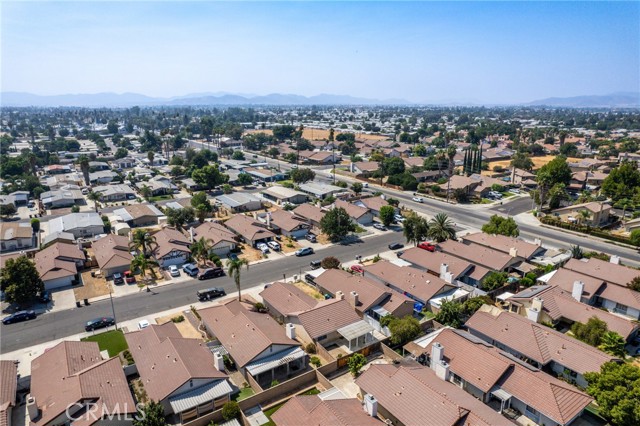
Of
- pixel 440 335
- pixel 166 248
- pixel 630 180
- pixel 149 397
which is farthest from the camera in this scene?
pixel 630 180

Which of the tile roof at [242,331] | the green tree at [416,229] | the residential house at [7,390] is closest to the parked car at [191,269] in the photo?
the tile roof at [242,331]

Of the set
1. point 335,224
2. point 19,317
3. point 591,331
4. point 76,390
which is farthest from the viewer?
point 335,224

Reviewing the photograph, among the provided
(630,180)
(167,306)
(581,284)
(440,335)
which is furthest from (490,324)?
(630,180)

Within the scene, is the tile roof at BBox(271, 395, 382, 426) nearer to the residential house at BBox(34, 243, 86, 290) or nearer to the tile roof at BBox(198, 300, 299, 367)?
the tile roof at BBox(198, 300, 299, 367)

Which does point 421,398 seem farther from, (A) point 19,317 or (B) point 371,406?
(A) point 19,317

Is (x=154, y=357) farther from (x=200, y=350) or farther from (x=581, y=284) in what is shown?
(x=581, y=284)

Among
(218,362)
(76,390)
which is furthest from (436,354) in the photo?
→ (76,390)

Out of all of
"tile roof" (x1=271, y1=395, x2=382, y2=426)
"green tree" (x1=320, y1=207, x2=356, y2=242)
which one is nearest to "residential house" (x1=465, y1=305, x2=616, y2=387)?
"tile roof" (x1=271, y1=395, x2=382, y2=426)
